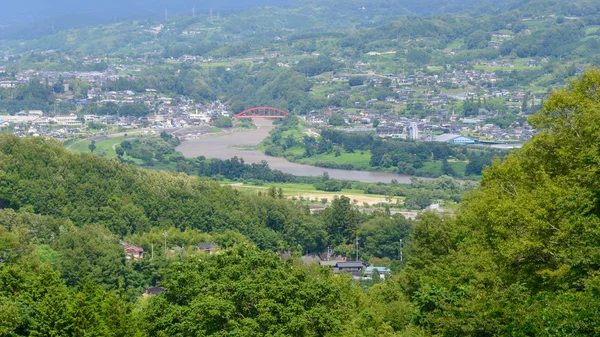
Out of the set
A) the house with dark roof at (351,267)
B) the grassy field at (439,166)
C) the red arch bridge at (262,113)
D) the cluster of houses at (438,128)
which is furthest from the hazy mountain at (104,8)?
the house with dark roof at (351,267)

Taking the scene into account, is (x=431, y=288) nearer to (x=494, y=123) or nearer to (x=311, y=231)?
(x=311, y=231)

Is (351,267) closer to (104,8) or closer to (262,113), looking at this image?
(262,113)

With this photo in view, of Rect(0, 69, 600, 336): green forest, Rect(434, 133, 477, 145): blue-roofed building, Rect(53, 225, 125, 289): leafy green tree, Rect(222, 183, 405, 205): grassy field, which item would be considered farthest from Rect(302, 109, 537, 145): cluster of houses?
Rect(0, 69, 600, 336): green forest

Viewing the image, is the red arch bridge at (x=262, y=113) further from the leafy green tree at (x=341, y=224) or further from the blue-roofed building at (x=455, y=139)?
the leafy green tree at (x=341, y=224)

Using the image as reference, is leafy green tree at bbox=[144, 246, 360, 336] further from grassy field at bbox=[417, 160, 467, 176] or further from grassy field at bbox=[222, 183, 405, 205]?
grassy field at bbox=[417, 160, 467, 176]

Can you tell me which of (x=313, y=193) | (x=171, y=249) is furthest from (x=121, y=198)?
(x=313, y=193)

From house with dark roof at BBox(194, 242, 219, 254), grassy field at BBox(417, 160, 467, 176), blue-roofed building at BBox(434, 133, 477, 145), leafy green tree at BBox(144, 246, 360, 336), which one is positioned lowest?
blue-roofed building at BBox(434, 133, 477, 145)
